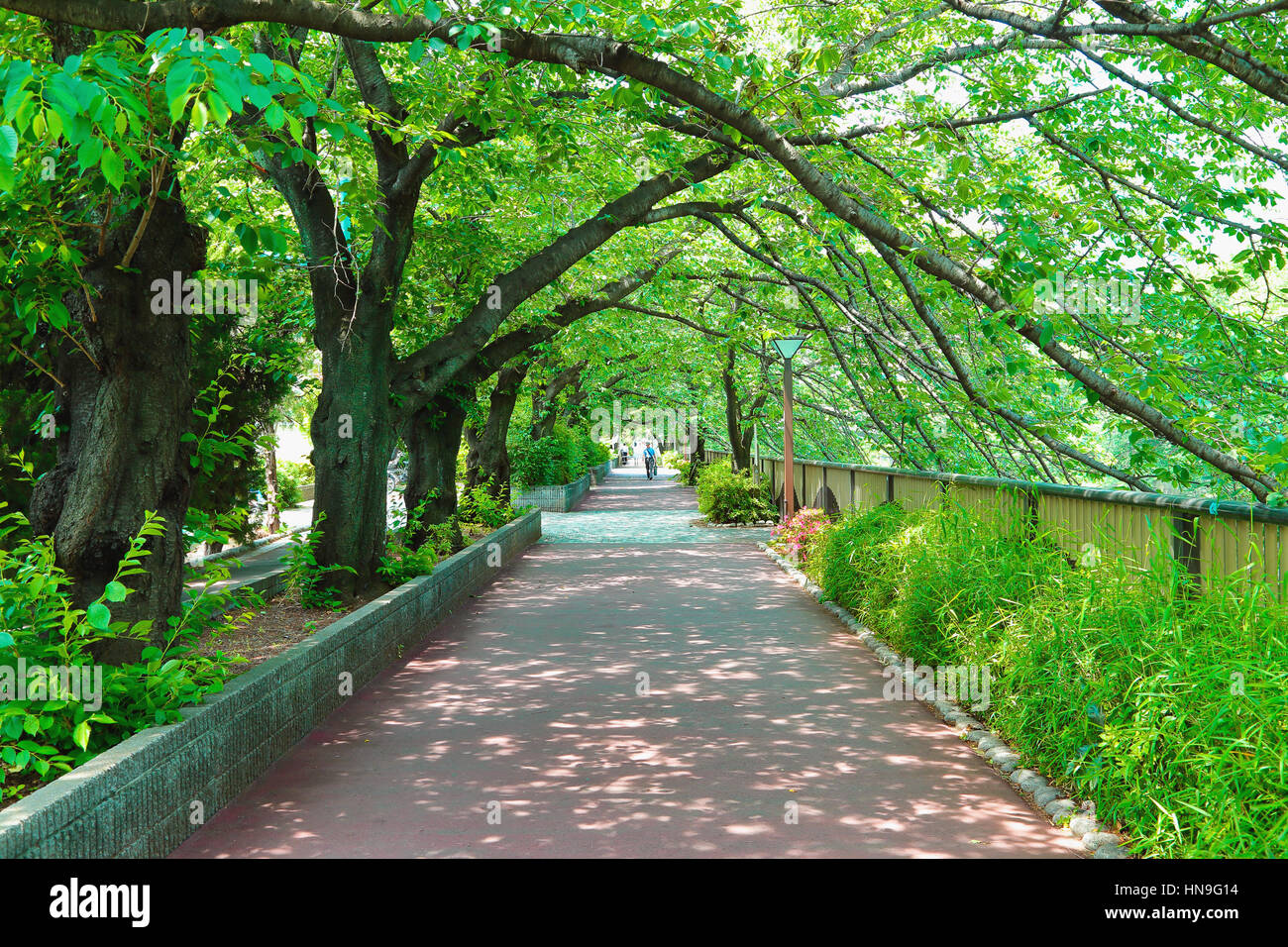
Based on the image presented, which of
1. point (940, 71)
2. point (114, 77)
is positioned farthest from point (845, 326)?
point (114, 77)

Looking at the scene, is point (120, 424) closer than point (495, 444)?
Yes

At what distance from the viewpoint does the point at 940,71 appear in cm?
1217

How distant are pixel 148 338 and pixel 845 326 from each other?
1442 cm

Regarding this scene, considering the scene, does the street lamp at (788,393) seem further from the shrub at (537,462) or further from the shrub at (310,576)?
the shrub at (537,462)

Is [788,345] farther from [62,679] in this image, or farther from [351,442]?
[62,679]

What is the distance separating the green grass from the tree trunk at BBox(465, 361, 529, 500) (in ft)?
48.9

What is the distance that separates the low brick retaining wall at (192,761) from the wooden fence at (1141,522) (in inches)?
215

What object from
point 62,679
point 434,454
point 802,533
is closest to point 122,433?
point 62,679

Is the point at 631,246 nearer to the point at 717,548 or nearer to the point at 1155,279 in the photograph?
the point at 717,548

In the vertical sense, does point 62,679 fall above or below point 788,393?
below

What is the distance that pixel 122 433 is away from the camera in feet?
20.1

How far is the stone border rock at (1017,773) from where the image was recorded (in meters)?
4.86

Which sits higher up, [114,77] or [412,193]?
[412,193]

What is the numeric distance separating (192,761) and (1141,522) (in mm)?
6083
